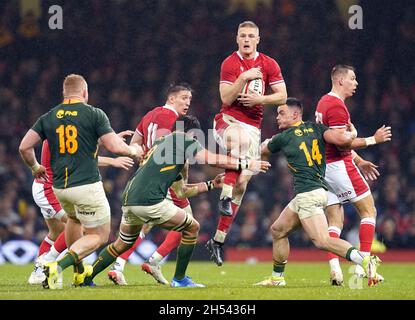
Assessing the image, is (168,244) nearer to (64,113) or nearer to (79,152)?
(79,152)

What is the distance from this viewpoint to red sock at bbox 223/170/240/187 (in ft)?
37.9

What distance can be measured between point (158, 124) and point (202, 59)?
36.3ft

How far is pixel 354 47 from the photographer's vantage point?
75.0ft

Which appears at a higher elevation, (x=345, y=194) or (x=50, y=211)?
(x=345, y=194)

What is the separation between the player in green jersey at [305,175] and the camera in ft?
35.7

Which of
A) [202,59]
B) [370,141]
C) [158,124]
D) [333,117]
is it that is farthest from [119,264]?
[202,59]

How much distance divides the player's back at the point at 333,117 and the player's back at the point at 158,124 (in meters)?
2.06

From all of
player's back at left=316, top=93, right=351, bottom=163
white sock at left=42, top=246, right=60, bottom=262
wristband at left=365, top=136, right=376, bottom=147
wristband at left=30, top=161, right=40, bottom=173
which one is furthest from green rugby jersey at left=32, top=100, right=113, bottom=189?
wristband at left=365, top=136, right=376, bottom=147

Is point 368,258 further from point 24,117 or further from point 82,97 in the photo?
point 24,117

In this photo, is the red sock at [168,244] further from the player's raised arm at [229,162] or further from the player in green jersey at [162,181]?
the player's raised arm at [229,162]

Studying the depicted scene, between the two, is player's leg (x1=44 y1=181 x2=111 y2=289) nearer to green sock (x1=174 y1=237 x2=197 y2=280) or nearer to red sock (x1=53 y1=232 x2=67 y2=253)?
green sock (x1=174 y1=237 x2=197 y2=280)

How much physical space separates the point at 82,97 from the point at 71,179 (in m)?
0.99

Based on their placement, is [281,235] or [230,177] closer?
[281,235]

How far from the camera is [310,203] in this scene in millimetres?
10945
